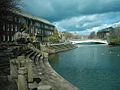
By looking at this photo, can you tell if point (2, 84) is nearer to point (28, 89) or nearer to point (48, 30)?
point (28, 89)

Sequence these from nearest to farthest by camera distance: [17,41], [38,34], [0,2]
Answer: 1. [0,2]
2. [17,41]
3. [38,34]

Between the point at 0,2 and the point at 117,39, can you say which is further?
the point at 117,39

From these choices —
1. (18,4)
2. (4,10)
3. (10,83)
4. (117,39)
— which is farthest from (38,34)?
(10,83)

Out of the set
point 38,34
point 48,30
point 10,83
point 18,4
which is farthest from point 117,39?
point 10,83

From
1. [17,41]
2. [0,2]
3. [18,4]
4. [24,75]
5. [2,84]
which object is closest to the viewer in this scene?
[24,75]

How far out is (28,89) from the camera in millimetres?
13492

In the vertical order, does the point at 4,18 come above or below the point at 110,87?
above

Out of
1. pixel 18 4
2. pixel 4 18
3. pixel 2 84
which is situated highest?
pixel 18 4

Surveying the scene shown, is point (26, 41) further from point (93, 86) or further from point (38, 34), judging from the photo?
point (38, 34)

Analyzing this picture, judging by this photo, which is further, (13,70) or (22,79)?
(13,70)

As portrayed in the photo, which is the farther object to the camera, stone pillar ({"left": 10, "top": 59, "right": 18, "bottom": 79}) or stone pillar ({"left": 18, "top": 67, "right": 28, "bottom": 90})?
stone pillar ({"left": 10, "top": 59, "right": 18, "bottom": 79})

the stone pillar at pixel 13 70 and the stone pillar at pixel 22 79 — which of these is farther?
the stone pillar at pixel 13 70

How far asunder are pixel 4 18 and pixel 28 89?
19281 millimetres

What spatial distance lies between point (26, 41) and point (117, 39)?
5672 inches
